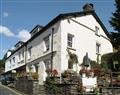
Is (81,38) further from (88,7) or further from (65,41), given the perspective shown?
(88,7)

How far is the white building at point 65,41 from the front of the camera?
27859mm

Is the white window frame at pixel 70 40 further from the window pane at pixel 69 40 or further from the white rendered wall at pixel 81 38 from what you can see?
the white rendered wall at pixel 81 38

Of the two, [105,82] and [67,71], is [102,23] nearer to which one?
[67,71]

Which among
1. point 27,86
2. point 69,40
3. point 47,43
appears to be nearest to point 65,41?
point 69,40

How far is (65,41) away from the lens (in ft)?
91.6

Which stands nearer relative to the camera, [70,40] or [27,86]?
[27,86]

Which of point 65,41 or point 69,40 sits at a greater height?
point 69,40

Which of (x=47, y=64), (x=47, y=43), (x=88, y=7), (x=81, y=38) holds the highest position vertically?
(x=88, y=7)

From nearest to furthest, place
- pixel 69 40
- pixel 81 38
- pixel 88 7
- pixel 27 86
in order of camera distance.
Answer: pixel 27 86, pixel 69 40, pixel 81 38, pixel 88 7

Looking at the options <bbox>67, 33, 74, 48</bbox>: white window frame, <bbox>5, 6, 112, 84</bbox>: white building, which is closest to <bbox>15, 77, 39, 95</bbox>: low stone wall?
<bbox>5, 6, 112, 84</bbox>: white building

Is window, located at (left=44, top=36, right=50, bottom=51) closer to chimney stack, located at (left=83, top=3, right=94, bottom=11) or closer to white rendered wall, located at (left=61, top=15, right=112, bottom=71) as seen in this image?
white rendered wall, located at (left=61, top=15, right=112, bottom=71)

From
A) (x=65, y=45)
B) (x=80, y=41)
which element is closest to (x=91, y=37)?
(x=80, y=41)

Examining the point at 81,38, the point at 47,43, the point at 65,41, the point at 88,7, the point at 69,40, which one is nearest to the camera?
the point at 65,41

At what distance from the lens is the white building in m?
27.9
